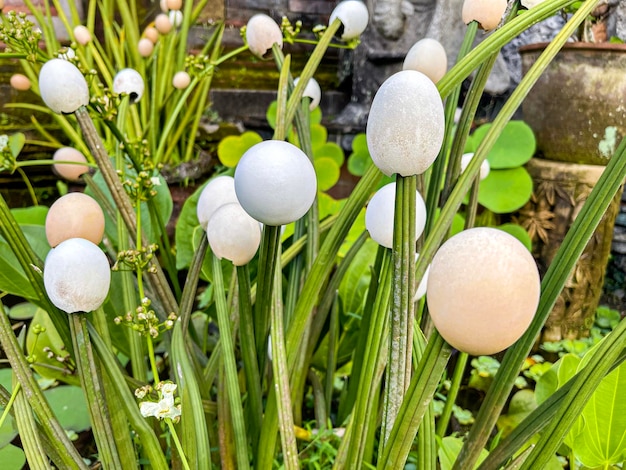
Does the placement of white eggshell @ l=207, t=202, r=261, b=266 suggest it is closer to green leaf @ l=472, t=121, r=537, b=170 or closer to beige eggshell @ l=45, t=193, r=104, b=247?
beige eggshell @ l=45, t=193, r=104, b=247

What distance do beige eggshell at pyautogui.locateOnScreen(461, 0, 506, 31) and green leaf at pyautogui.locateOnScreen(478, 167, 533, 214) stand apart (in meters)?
0.64

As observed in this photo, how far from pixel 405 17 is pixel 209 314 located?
49.0 inches

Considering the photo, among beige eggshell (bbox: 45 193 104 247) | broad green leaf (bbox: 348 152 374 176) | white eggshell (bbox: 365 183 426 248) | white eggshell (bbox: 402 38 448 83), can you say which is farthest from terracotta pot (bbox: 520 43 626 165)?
beige eggshell (bbox: 45 193 104 247)

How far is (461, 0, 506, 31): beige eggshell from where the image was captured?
345mm

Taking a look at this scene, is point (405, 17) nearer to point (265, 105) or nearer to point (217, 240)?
point (265, 105)

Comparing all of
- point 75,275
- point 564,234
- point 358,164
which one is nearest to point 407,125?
point 75,275

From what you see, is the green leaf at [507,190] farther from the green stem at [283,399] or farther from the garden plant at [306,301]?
the green stem at [283,399]

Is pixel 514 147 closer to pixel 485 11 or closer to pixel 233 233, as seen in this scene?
pixel 485 11

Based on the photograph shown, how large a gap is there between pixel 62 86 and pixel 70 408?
0.41 metres

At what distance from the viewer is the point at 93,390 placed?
306mm

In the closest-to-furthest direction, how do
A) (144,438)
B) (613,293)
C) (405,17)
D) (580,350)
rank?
(144,438), (580,350), (613,293), (405,17)

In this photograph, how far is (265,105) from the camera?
5.66 ft

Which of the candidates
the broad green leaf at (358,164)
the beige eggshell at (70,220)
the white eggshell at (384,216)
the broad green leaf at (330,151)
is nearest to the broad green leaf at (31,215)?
the beige eggshell at (70,220)

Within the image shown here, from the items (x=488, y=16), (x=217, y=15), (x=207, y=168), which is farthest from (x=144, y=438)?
(x=217, y=15)
